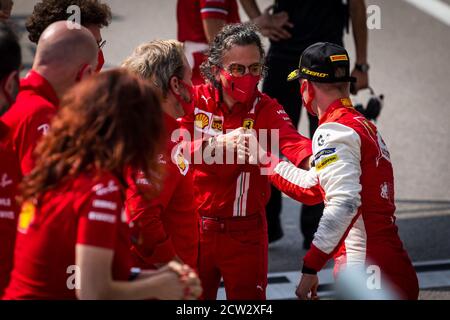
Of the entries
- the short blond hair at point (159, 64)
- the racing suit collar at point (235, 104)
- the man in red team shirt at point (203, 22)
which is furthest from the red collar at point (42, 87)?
the man in red team shirt at point (203, 22)

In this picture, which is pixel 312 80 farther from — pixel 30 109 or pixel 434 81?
pixel 434 81

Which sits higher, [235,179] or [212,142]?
[212,142]

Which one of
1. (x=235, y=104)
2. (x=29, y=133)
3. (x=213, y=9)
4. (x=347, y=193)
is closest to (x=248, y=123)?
(x=235, y=104)

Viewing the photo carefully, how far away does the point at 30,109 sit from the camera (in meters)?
3.50

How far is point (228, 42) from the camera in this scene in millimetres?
4680

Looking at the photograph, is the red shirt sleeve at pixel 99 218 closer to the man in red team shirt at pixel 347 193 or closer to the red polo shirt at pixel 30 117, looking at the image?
the red polo shirt at pixel 30 117

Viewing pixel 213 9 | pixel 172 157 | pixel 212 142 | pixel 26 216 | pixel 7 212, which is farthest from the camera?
pixel 213 9

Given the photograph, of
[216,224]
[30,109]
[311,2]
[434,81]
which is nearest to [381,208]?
[216,224]

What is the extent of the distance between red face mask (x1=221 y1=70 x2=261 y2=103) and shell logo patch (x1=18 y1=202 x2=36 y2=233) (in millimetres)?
1906

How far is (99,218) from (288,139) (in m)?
1.91

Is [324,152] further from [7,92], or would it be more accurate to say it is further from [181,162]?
[7,92]

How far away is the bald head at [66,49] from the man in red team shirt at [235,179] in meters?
1.02

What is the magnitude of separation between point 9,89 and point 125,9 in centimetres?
1137

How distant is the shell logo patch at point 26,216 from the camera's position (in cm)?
291
